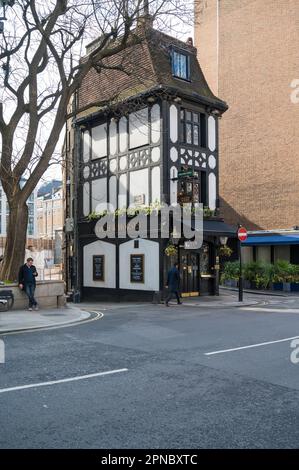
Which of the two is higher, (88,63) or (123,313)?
(88,63)

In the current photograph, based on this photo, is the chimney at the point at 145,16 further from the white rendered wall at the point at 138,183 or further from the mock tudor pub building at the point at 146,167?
the white rendered wall at the point at 138,183

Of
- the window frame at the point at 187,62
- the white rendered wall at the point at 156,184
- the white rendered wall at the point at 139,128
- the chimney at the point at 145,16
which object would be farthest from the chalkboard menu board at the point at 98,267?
the chimney at the point at 145,16

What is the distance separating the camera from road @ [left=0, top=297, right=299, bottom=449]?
458cm

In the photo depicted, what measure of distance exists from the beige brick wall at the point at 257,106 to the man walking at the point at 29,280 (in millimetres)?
19883

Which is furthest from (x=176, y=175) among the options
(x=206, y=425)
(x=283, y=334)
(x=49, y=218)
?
(x=49, y=218)

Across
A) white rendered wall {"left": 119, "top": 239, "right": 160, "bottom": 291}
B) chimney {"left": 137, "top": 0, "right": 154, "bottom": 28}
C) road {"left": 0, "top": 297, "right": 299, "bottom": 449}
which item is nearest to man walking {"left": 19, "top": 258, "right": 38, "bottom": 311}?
road {"left": 0, "top": 297, "right": 299, "bottom": 449}

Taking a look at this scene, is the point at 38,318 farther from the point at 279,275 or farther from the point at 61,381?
the point at 279,275

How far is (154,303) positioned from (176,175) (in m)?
5.66

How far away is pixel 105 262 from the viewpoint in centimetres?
2358

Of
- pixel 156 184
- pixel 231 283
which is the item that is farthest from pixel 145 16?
pixel 231 283

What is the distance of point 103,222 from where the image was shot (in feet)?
77.4

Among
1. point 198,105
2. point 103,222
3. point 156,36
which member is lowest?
point 103,222

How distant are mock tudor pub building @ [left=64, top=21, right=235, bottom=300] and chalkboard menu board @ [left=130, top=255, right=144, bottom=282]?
0.05 m

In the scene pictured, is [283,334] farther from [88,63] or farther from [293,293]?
[293,293]
